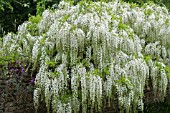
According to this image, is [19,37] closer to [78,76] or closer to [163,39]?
[78,76]

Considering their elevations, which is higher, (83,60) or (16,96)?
(83,60)

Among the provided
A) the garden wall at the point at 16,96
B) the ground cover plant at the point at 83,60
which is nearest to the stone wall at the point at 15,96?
the garden wall at the point at 16,96

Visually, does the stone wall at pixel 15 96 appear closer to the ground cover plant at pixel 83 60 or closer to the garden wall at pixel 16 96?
the garden wall at pixel 16 96

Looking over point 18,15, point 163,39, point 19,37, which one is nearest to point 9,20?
point 18,15

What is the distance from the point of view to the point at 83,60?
495 centimetres

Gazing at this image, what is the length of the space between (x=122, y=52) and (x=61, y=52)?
3.25 ft

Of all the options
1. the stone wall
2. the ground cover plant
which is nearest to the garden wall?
the stone wall

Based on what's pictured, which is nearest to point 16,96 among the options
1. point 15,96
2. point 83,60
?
point 15,96

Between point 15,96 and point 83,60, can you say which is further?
point 15,96

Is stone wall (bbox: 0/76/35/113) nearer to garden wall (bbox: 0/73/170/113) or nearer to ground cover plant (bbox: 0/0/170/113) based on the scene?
garden wall (bbox: 0/73/170/113)

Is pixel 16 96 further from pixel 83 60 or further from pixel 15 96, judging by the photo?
pixel 83 60

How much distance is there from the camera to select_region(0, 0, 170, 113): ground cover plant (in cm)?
481

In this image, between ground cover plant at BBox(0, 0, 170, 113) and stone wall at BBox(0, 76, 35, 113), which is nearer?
ground cover plant at BBox(0, 0, 170, 113)

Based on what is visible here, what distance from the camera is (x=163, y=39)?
20.8 ft
